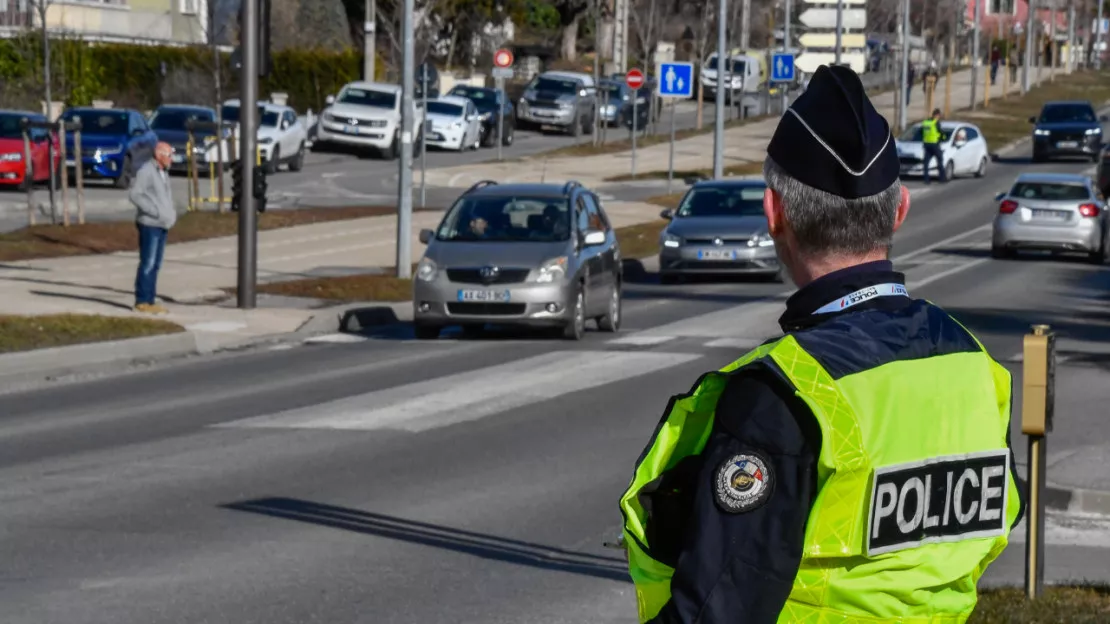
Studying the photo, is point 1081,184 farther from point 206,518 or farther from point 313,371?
point 206,518

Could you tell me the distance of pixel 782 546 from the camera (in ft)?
7.55

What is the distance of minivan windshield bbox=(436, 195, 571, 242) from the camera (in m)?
18.2

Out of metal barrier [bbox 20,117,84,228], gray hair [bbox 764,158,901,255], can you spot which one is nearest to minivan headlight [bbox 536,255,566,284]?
metal barrier [bbox 20,117,84,228]

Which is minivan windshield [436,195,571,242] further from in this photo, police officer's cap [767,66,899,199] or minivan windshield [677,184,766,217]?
police officer's cap [767,66,899,199]

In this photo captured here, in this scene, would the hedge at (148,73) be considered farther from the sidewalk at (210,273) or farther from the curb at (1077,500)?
the curb at (1077,500)

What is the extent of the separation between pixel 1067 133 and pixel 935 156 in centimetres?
721

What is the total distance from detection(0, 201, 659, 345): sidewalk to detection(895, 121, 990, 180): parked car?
14354mm

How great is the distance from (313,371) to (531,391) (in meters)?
2.29

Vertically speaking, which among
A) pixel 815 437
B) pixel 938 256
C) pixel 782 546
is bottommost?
pixel 938 256

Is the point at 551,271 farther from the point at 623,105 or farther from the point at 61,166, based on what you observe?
the point at 623,105

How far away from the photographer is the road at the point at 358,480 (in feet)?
22.9

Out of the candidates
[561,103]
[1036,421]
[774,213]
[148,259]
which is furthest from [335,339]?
[561,103]

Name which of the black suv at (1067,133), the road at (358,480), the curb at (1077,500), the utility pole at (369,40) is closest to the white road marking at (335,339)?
the road at (358,480)

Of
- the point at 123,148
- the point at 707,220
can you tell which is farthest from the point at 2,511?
the point at 123,148
